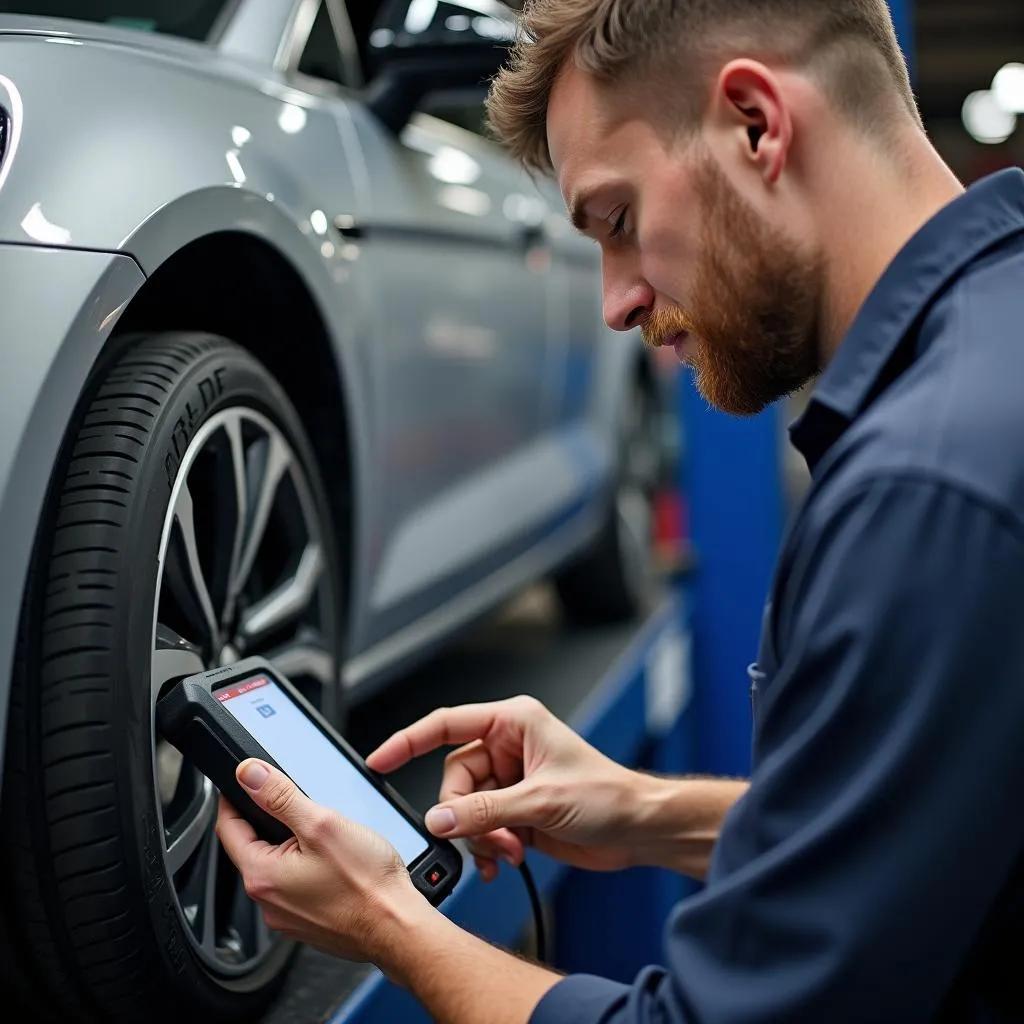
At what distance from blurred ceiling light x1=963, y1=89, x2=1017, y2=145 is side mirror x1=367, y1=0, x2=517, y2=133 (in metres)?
12.2

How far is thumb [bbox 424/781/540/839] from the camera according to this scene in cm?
106

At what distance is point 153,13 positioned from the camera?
147 cm

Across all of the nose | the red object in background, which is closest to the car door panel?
the nose

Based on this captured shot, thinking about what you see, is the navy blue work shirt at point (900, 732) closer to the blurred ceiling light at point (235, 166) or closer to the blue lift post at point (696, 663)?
the blurred ceiling light at point (235, 166)

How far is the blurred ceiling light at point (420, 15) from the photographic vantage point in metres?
1.64

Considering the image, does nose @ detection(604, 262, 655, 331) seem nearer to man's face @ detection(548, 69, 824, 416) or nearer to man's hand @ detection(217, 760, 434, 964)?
man's face @ detection(548, 69, 824, 416)

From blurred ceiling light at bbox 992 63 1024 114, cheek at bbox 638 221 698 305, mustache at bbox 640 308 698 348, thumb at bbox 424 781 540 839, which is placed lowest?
blurred ceiling light at bbox 992 63 1024 114

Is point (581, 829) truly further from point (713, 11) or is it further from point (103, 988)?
point (713, 11)

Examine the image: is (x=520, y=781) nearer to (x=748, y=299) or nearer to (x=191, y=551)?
(x=191, y=551)

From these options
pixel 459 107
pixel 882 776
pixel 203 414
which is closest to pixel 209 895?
pixel 203 414

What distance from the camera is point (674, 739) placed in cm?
275

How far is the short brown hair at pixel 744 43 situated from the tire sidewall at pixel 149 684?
408mm

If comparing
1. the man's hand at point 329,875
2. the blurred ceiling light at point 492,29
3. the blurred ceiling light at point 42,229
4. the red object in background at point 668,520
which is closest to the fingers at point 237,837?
the man's hand at point 329,875

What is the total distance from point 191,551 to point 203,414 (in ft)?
0.37
